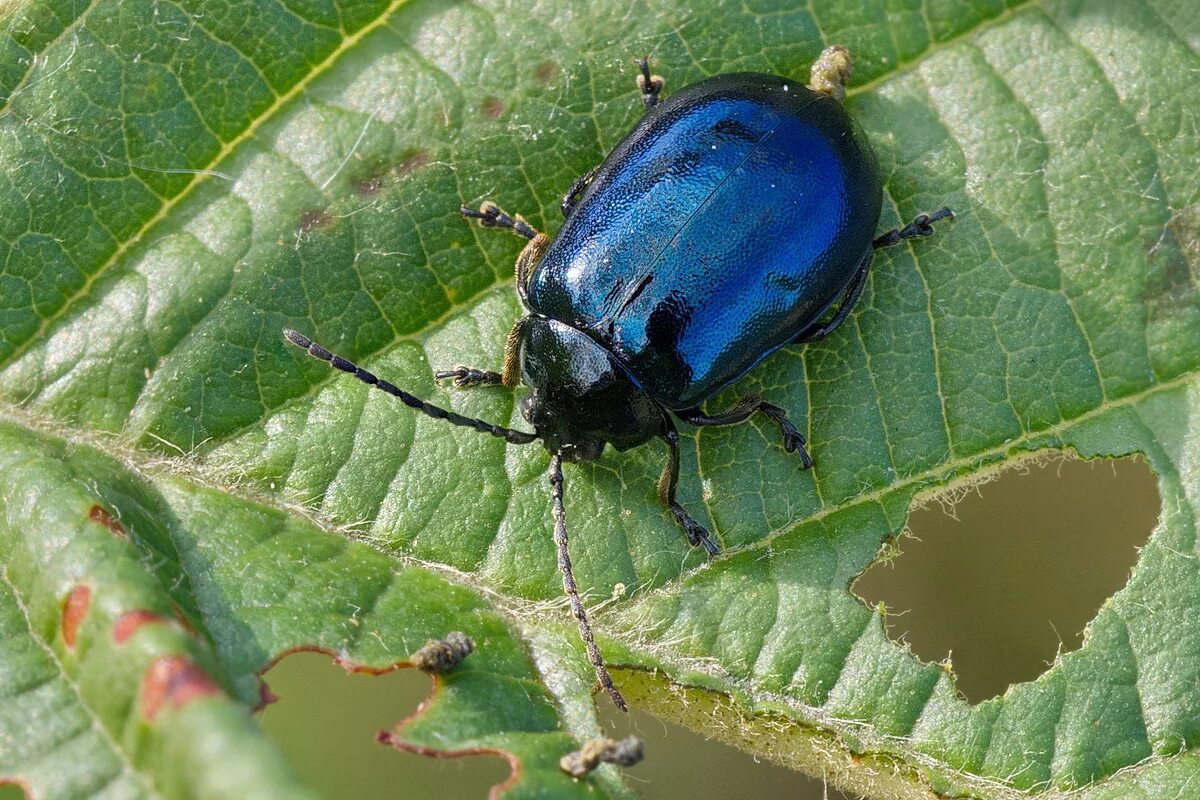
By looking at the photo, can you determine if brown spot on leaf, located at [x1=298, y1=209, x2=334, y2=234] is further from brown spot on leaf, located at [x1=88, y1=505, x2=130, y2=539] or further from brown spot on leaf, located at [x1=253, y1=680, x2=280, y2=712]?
brown spot on leaf, located at [x1=253, y1=680, x2=280, y2=712]

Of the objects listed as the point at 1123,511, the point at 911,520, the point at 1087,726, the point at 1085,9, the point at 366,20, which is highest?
the point at 366,20

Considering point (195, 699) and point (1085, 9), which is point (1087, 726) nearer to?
point (1085, 9)

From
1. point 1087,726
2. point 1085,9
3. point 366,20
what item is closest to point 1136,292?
point 1085,9

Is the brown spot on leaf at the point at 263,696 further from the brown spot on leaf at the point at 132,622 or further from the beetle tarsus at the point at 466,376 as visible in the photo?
the beetle tarsus at the point at 466,376

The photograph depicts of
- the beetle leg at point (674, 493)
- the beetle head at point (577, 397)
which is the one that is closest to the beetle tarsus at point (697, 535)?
the beetle leg at point (674, 493)

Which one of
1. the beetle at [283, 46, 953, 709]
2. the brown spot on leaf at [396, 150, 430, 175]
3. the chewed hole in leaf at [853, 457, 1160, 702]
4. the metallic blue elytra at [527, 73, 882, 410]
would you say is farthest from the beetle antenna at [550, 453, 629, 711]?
the brown spot on leaf at [396, 150, 430, 175]

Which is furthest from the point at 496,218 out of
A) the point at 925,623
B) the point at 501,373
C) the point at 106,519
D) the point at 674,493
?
the point at 925,623
